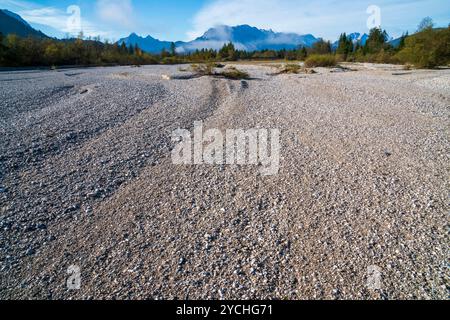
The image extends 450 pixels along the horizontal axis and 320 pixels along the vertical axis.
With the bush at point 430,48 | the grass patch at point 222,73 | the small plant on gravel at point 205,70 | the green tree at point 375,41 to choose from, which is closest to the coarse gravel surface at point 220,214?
the grass patch at point 222,73

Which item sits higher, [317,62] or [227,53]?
[227,53]

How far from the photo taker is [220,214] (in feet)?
18.0

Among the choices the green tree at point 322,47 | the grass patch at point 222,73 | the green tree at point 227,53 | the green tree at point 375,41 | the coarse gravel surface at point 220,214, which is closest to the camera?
the coarse gravel surface at point 220,214

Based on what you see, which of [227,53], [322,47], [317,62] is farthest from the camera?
[322,47]

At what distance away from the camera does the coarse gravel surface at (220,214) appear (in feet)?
12.9

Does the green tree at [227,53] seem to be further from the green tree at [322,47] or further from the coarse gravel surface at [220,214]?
the coarse gravel surface at [220,214]

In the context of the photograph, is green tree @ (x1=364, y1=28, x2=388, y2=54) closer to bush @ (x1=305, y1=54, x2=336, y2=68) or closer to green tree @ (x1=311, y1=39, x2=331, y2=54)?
green tree @ (x1=311, y1=39, x2=331, y2=54)

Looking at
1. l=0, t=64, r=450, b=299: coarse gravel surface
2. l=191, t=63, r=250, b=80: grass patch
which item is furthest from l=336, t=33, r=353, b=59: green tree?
l=0, t=64, r=450, b=299: coarse gravel surface

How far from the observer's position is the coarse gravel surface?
393 cm

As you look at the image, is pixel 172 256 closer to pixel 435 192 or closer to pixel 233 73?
pixel 435 192

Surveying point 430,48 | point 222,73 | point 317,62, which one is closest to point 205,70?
point 222,73

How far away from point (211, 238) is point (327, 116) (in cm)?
967

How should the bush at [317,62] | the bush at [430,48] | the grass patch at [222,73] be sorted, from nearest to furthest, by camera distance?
the grass patch at [222,73] < the bush at [430,48] < the bush at [317,62]

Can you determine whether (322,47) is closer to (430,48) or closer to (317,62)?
(317,62)
